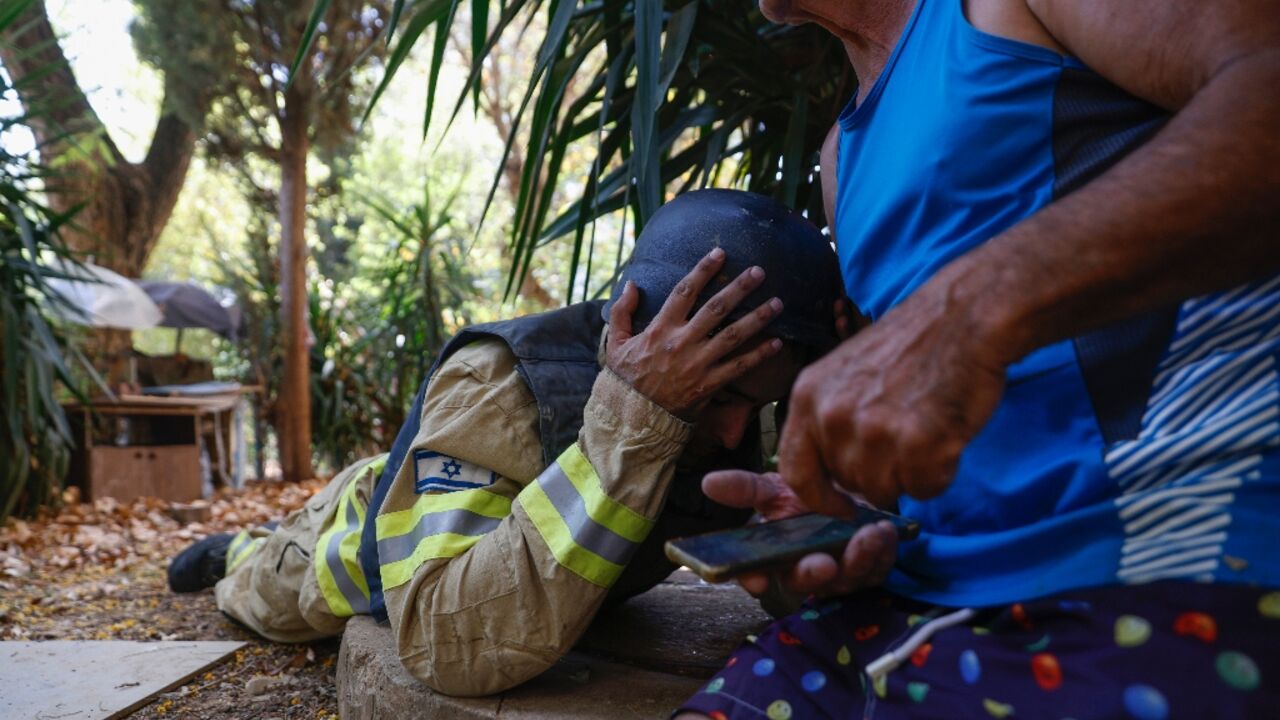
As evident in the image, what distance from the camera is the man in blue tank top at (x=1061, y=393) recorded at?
0.88m

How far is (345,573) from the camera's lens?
2496 millimetres

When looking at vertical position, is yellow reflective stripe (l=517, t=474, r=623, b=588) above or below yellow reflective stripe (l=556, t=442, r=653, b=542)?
below

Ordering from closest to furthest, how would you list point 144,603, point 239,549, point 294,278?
point 239,549
point 144,603
point 294,278

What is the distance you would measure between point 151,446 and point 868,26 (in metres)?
7.85

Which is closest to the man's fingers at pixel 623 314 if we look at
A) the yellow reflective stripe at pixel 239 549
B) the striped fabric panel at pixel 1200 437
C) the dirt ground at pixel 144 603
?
the striped fabric panel at pixel 1200 437

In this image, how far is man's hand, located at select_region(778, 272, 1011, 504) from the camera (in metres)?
0.88

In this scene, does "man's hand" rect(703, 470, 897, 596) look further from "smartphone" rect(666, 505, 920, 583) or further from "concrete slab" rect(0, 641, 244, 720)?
"concrete slab" rect(0, 641, 244, 720)

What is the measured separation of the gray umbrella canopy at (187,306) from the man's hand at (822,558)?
13288mm

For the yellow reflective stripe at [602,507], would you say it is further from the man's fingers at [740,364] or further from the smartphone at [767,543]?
the smartphone at [767,543]

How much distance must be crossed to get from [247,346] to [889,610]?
10568 millimetres

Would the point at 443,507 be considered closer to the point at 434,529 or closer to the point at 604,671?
the point at 434,529

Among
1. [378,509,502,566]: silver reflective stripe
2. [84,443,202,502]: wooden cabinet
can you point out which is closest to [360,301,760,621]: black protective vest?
[378,509,502,566]: silver reflective stripe

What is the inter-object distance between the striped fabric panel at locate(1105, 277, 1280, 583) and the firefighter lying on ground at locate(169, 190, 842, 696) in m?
0.73

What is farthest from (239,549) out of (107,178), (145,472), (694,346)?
(107,178)
